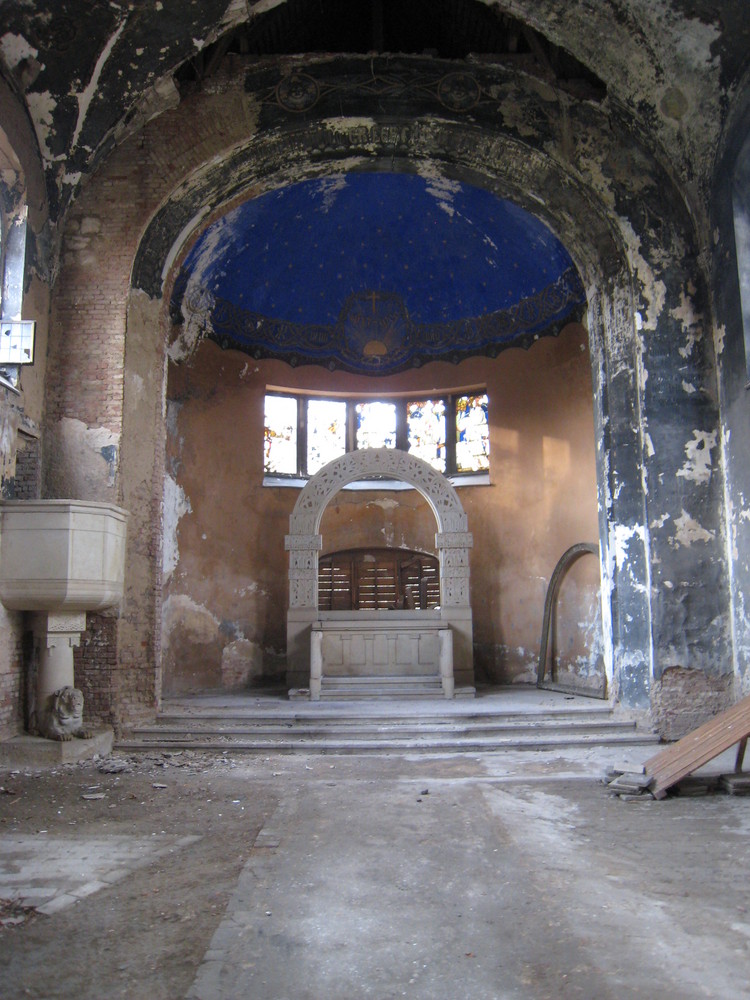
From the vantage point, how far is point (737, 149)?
24.3 feet

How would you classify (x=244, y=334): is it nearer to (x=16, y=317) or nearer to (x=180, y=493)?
(x=180, y=493)

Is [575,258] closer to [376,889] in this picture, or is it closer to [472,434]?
[472,434]

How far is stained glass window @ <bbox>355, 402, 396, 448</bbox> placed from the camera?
13.4 m

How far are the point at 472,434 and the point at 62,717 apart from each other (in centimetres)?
792

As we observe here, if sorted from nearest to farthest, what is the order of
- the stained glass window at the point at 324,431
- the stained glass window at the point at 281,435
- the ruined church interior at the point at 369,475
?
the ruined church interior at the point at 369,475
the stained glass window at the point at 281,435
the stained glass window at the point at 324,431

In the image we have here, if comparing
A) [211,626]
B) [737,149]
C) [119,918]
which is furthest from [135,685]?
[737,149]

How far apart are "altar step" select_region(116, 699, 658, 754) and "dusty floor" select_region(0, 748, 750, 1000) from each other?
1162mm

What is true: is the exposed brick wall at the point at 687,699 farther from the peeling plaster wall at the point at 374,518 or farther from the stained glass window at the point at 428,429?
the stained glass window at the point at 428,429

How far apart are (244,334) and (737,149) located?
24.0 ft

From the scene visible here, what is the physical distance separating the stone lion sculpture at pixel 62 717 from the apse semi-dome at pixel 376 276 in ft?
20.0

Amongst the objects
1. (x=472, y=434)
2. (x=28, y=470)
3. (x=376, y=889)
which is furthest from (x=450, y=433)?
(x=376, y=889)

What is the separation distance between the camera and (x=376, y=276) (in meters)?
12.9

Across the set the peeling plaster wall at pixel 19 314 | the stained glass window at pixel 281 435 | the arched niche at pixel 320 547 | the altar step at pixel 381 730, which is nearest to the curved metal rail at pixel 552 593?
the arched niche at pixel 320 547

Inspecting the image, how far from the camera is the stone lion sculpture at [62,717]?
6977 millimetres
